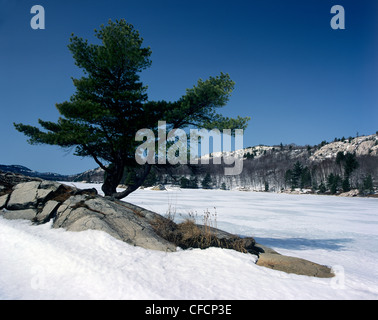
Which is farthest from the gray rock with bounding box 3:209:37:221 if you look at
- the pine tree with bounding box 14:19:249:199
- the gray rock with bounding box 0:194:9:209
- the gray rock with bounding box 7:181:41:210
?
the pine tree with bounding box 14:19:249:199

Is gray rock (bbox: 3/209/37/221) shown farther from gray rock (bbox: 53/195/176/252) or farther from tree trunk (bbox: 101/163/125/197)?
tree trunk (bbox: 101/163/125/197)

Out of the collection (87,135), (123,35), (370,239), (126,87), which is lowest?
(370,239)

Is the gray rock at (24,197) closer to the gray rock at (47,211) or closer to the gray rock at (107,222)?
the gray rock at (47,211)

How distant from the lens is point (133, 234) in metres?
5.59

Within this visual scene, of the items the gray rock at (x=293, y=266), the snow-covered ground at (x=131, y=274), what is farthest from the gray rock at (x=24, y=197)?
the gray rock at (x=293, y=266)

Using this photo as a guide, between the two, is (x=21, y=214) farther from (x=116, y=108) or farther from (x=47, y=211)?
(x=116, y=108)

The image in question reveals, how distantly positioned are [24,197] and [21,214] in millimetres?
793

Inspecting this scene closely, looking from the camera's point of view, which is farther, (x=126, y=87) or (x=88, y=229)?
(x=126, y=87)

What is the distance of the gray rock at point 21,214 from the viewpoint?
687 cm

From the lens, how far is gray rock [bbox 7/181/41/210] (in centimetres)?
733

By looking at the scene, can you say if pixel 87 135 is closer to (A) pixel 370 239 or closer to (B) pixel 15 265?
(B) pixel 15 265

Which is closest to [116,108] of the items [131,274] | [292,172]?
[131,274]
